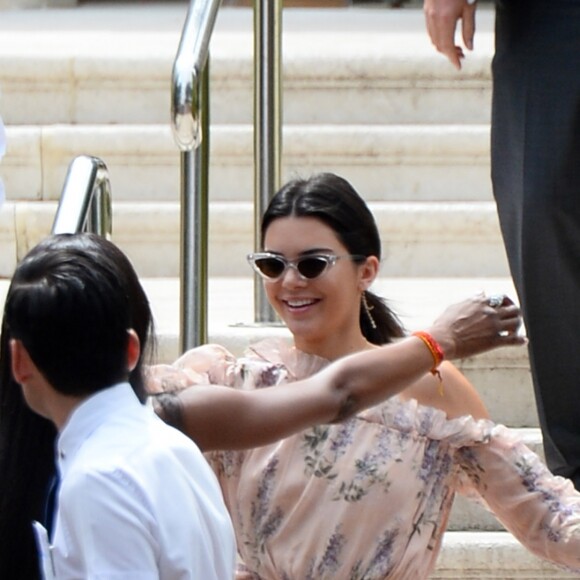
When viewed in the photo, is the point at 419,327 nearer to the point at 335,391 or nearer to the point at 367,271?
the point at 367,271

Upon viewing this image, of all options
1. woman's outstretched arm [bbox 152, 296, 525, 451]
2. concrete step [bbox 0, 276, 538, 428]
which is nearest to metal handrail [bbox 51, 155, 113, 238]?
concrete step [bbox 0, 276, 538, 428]

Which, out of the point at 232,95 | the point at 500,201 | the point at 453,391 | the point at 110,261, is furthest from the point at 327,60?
the point at 110,261

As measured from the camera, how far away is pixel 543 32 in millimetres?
2869

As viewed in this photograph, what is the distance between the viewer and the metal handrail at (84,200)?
10.5 ft

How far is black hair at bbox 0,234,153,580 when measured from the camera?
182cm

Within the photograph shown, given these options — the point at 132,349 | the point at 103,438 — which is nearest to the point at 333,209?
the point at 132,349

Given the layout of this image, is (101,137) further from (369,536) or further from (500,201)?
(369,536)

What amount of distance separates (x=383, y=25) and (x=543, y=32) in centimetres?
438

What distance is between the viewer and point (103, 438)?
1.76 meters

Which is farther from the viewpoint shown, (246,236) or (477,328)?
(246,236)

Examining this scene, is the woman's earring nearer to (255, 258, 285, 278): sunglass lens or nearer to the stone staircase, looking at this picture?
(255, 258, 285, 278): sunglass lens

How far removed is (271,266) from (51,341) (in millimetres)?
971

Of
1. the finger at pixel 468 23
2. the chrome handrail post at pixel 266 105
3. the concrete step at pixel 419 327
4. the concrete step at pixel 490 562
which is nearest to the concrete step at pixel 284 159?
the concrete step at pixel 419 327

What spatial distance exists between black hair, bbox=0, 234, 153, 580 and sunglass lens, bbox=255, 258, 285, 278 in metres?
0.75
